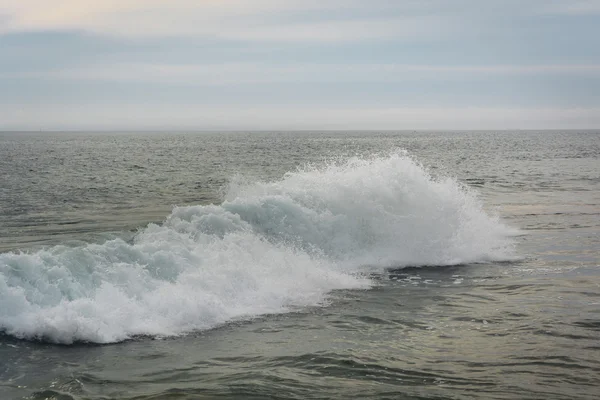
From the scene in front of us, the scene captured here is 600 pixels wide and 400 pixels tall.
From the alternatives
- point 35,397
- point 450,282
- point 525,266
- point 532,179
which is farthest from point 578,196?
point 35,397

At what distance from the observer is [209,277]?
12602mm

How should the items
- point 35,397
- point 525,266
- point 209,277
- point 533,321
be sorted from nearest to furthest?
point 35,397, point 533,321, point 209,277, point 525,266

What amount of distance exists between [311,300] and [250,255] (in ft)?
7.04

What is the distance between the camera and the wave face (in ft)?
34.7

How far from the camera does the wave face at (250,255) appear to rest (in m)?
10.6

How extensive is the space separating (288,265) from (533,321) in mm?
5427

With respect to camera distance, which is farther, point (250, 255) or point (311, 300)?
point (250, 255)

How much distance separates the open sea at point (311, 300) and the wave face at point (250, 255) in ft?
0.13

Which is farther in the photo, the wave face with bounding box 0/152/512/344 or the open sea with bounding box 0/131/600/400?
the wave face with bounding box 0/152/512/344

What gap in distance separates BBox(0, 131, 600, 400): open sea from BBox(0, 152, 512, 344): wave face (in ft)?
0.13

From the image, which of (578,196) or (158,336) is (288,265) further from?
(578,196)

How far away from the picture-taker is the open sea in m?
8.61

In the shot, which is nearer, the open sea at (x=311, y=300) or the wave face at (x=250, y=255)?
the open sea at (x=311, y=300)

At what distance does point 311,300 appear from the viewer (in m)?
12.8
